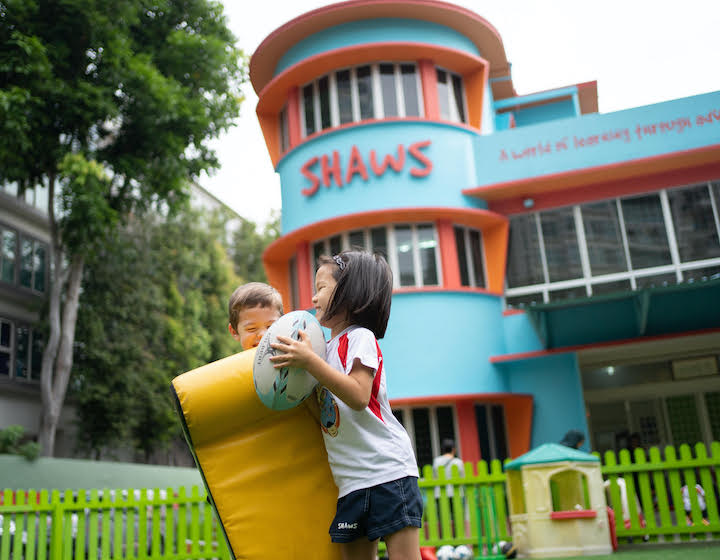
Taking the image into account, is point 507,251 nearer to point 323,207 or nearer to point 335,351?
point 323,207

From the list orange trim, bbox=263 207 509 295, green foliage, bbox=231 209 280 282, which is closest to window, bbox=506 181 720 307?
orange trim, bbox=263 207 509 295

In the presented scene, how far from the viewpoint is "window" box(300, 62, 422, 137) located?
15.3 meters

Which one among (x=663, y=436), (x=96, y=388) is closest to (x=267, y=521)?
(x=663, y=436)

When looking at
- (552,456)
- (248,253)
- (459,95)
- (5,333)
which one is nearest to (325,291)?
(552,456)

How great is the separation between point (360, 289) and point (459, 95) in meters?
14.2

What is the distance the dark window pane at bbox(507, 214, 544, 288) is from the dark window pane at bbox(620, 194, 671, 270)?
1.83 m

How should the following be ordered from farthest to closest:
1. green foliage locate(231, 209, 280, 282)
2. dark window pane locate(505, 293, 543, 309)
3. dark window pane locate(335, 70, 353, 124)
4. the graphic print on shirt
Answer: green foliage locate(231, 209, 280, 282)
dark window pane locate(335, 70, 353, 124)
dark window pane locate(505, 293, 543, 309)
the graphic print on shirt

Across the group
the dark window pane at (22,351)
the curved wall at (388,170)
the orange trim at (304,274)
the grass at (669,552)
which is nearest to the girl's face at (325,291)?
the grass at (669,552)

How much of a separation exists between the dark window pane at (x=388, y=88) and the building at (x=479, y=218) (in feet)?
0.11

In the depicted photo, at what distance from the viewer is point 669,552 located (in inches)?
329

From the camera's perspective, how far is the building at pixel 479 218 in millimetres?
13727

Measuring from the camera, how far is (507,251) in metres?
15.0

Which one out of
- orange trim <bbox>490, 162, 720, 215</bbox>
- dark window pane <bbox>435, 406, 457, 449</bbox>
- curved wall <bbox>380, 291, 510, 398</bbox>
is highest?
orange trim <bbox>490, 162, 720, 215</bbox>

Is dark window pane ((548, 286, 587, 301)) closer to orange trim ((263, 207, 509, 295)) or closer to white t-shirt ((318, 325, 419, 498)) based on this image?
orange trim ((263, 207, 509, 295))
